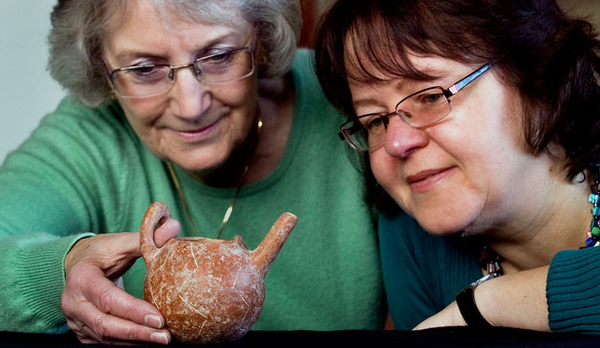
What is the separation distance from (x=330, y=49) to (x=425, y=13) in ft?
0.80

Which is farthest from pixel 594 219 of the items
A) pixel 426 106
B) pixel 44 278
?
pixel 44 278

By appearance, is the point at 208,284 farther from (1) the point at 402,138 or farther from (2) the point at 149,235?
(1) the point at 402,138

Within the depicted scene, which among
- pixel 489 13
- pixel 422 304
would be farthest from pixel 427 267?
pixel 489 13

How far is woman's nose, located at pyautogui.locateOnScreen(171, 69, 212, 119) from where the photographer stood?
65.4 inches

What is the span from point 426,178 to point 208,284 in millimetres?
535

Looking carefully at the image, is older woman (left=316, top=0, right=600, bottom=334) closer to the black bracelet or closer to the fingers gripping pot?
the black bracelet

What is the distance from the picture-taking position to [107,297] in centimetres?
121

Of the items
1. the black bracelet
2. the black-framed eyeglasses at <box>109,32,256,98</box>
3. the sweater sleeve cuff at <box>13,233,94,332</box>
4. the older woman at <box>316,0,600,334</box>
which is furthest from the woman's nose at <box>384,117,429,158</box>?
the sweater sleeve cuff at <box>13,233,94,332</box>

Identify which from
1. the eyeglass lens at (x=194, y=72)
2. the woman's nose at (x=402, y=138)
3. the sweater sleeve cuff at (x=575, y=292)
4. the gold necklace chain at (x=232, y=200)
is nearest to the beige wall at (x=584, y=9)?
the woman's nose at (x=402, y=138)

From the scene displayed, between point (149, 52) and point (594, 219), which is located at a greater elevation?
point (149, 52)

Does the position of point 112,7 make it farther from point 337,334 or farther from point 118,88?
point 337,334

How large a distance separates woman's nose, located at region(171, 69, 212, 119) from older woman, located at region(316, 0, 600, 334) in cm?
33

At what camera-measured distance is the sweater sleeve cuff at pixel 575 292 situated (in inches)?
44.4

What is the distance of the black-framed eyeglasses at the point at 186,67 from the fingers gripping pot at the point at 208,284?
60 cm
